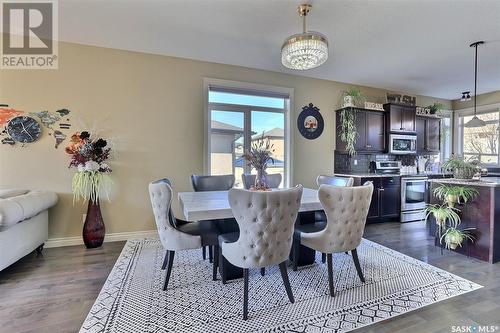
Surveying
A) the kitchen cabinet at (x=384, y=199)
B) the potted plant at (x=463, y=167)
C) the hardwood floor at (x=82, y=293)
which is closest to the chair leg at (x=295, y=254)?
the hardwood floor at (x=82, y=293)

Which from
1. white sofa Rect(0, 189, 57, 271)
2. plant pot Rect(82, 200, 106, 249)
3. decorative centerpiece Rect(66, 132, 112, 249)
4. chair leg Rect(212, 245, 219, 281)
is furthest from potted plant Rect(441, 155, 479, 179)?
white sofa Rect(0, 189, 57, 271)

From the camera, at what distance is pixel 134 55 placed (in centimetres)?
366

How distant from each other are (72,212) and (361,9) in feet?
14.4

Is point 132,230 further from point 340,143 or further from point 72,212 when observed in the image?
point 340,143

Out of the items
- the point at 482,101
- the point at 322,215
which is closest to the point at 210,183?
the point at 322,215

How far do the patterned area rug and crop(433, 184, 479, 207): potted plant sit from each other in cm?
97

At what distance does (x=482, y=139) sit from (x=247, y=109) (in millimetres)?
5754

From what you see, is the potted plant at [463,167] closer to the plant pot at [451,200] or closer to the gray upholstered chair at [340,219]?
the plant pot at [451,200]

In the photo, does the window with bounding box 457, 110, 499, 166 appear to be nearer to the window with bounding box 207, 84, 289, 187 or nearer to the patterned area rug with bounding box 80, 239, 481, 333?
the window with bounding box 207, 84, 289, 187

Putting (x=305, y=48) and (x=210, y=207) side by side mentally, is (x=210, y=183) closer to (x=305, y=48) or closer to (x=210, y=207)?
(x=210, y=207)

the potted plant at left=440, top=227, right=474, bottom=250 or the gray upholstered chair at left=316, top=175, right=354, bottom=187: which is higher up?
the gray upholstered chair at left=316, top=175, right=354, bottom=187

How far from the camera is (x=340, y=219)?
2156mm

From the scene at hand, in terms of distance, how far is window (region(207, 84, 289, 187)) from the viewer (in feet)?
13.7

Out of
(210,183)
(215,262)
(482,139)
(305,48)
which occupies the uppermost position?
(305,48)
